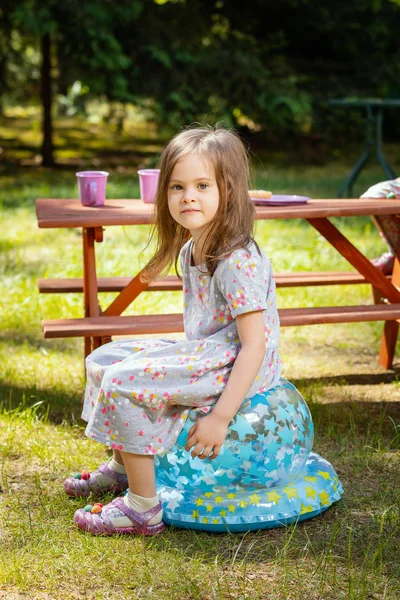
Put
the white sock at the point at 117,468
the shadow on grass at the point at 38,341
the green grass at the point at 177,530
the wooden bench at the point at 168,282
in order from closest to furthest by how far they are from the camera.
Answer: the green grass at the point at 177,530 → the white sock at the point at 117,468 → the wooden bench at the point at 168,282 → the shadow on grass at the point at 38,341

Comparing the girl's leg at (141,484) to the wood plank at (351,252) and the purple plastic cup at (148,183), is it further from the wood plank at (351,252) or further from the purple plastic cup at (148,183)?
the wood plank at (351,252)

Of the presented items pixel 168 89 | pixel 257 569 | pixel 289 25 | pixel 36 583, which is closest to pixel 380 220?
pixel 257 569

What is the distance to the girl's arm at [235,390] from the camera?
2.58 m

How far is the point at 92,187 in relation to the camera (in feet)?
12.3

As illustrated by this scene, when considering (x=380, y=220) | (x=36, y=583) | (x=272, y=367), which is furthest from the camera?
(x=380, y=220)

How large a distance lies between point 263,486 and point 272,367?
1.22 ft

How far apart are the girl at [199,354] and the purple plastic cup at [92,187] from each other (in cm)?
102

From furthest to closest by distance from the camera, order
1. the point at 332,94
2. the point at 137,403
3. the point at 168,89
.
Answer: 1. the point at 332,94
2. the point at 168,89
3. the point at 137,403

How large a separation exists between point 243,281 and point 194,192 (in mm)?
305

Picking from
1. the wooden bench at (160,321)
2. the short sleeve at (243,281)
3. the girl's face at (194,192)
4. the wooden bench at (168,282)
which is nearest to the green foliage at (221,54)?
the wooden bench at (168,282)

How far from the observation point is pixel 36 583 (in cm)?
238

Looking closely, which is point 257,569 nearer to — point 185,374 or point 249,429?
point 249,429

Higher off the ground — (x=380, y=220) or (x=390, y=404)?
(x=380, y=220)

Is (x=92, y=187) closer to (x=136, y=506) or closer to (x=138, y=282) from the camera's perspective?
(x=138, y=282)
